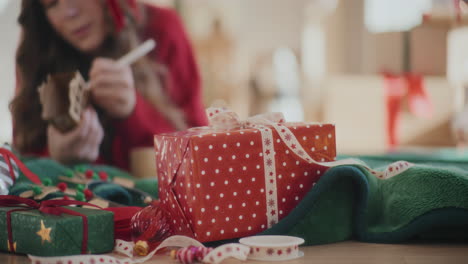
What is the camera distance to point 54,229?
818mm

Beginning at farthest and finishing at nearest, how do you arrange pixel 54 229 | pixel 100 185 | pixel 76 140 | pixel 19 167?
pixel 76 140 < pixel 100 185 < pixel 19 167 < pixel 54 229

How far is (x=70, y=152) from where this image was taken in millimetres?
1443

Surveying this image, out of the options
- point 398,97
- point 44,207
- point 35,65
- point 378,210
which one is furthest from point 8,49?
point 398,97

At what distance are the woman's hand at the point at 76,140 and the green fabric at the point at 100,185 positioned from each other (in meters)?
0.03

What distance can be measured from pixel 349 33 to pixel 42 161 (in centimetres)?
229

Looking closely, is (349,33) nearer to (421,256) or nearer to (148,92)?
(148,92)

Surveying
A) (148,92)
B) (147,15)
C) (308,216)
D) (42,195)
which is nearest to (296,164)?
(308,216)

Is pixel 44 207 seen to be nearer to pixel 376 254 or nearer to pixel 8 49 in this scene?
pixel 376 254

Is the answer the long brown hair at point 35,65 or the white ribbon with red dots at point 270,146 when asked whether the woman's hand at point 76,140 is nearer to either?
the long brown hair at point 35,65

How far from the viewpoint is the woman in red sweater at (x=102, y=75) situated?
56.6 inches

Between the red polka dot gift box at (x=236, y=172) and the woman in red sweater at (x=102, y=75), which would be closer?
the red polka dot gift box at (x=236, y=172)

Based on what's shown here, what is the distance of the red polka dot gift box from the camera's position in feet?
2.86

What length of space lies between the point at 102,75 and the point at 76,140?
168mm

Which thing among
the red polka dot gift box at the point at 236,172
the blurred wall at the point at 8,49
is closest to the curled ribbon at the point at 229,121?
the red polka dot gift box at the point at 236,172
